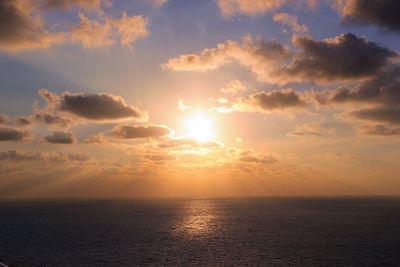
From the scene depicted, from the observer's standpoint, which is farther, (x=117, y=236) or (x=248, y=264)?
(x=117, y=236)

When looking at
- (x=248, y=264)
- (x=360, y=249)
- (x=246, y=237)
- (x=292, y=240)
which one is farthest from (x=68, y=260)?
(x=360, y=249)

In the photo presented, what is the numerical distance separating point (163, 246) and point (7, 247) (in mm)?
41562

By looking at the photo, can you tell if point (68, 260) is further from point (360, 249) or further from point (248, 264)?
point (360, 249)

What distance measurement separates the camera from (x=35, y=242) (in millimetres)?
86938

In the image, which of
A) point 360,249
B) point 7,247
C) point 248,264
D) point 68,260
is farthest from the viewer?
point 7,247

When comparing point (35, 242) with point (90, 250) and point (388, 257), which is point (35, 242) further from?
point (388, 257)

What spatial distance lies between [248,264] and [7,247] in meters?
64.3

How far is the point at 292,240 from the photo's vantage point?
86562mm

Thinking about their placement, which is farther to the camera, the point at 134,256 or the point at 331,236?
the point at 331,236

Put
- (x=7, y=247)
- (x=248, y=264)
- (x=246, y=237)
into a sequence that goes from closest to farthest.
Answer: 1. (x=248, y=264)
2. (x=7, y=247)
3. (x=246, y=237)

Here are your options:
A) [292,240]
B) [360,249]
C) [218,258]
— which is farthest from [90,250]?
[360,249]

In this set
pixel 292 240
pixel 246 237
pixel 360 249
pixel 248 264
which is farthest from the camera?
pixel 246 237

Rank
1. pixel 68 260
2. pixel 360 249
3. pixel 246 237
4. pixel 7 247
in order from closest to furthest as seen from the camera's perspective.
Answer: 1. pixel 68 260
2. pixel 360 249
3. pixel 7 247
4. pixel 246 237

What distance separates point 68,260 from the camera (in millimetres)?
63531
